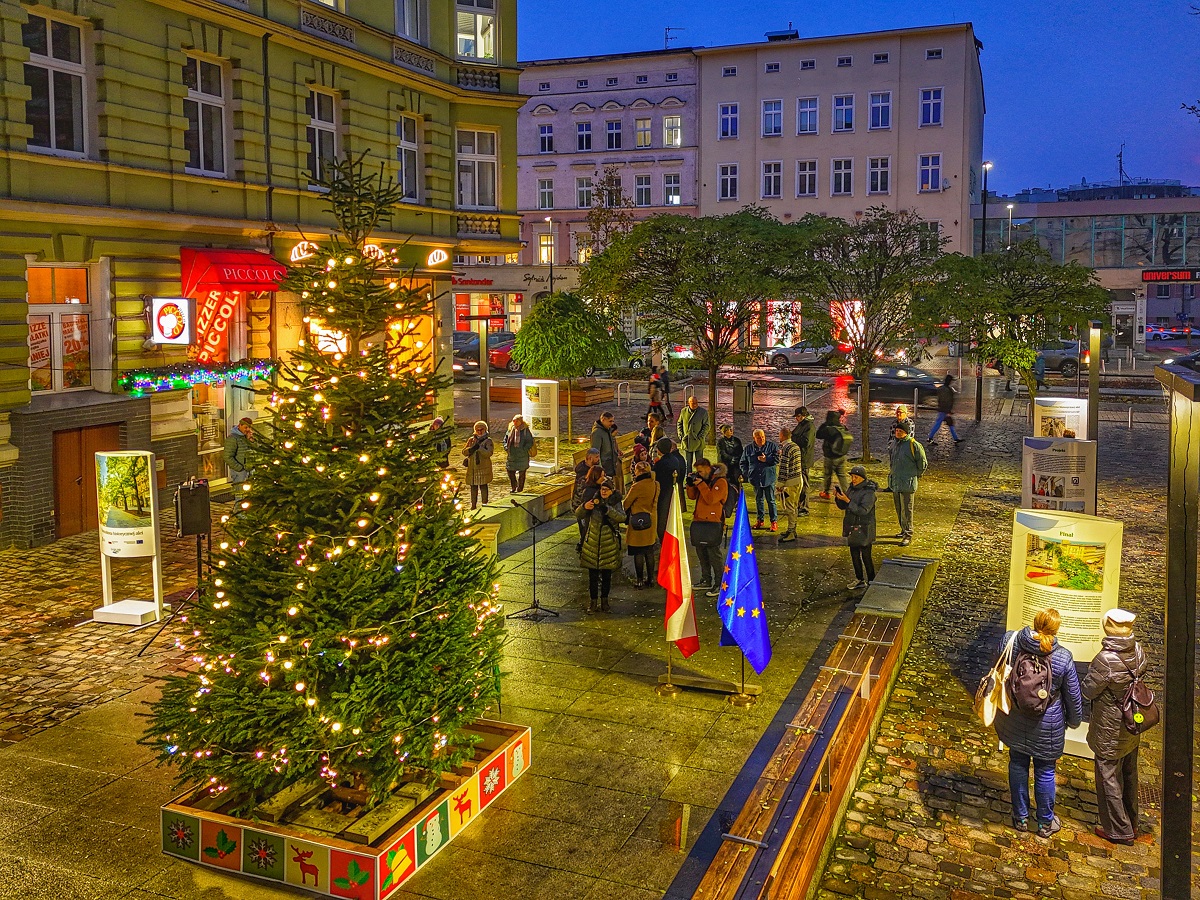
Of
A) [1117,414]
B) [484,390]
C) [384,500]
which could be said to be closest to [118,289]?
[484,390]

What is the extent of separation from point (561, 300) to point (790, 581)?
15.1 m

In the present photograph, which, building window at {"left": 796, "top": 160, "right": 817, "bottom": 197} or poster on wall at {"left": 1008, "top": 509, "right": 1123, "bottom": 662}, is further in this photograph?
building window at {"left": 796, "top": 160, "right": 817, "bottom": 197}

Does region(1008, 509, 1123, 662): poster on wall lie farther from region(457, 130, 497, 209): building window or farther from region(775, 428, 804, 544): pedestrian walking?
region(457, 130, 497, 209): building window

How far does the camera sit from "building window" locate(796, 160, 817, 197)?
64125mm

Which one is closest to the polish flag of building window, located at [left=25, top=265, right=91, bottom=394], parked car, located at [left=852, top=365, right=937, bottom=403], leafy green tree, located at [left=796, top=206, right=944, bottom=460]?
building window, located at [left=25, top=265, right=91, bottom=394]

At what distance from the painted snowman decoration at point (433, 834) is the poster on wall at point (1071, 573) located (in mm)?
5580

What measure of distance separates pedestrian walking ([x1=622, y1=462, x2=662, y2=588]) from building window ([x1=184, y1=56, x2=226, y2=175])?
37.5 feet

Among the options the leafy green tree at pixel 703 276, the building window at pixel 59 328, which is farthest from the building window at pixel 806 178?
the building window at pixel 59 328

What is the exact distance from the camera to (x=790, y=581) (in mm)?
14727

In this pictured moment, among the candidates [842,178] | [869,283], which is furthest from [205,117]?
[842,178]

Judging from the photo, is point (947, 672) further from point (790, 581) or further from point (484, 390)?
point (484, 390)

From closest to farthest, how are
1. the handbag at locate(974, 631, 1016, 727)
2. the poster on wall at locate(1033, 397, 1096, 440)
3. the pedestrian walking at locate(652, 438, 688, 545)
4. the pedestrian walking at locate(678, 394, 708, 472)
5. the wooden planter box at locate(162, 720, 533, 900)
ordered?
the wooden planter box at locate(162, 720, 533, 900) < the handbag at locate(974, 631, 1016, 727) < the pedestrian walking at locate(652, 438, 688, 545) < the poster on wall at locate(1033, 397, 1096, 440) < the pedestrian walking at locate(678, 394, 708, 472)

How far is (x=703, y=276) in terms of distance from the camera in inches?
946

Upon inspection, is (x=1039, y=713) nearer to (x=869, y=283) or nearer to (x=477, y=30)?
(x=869, y=283)
